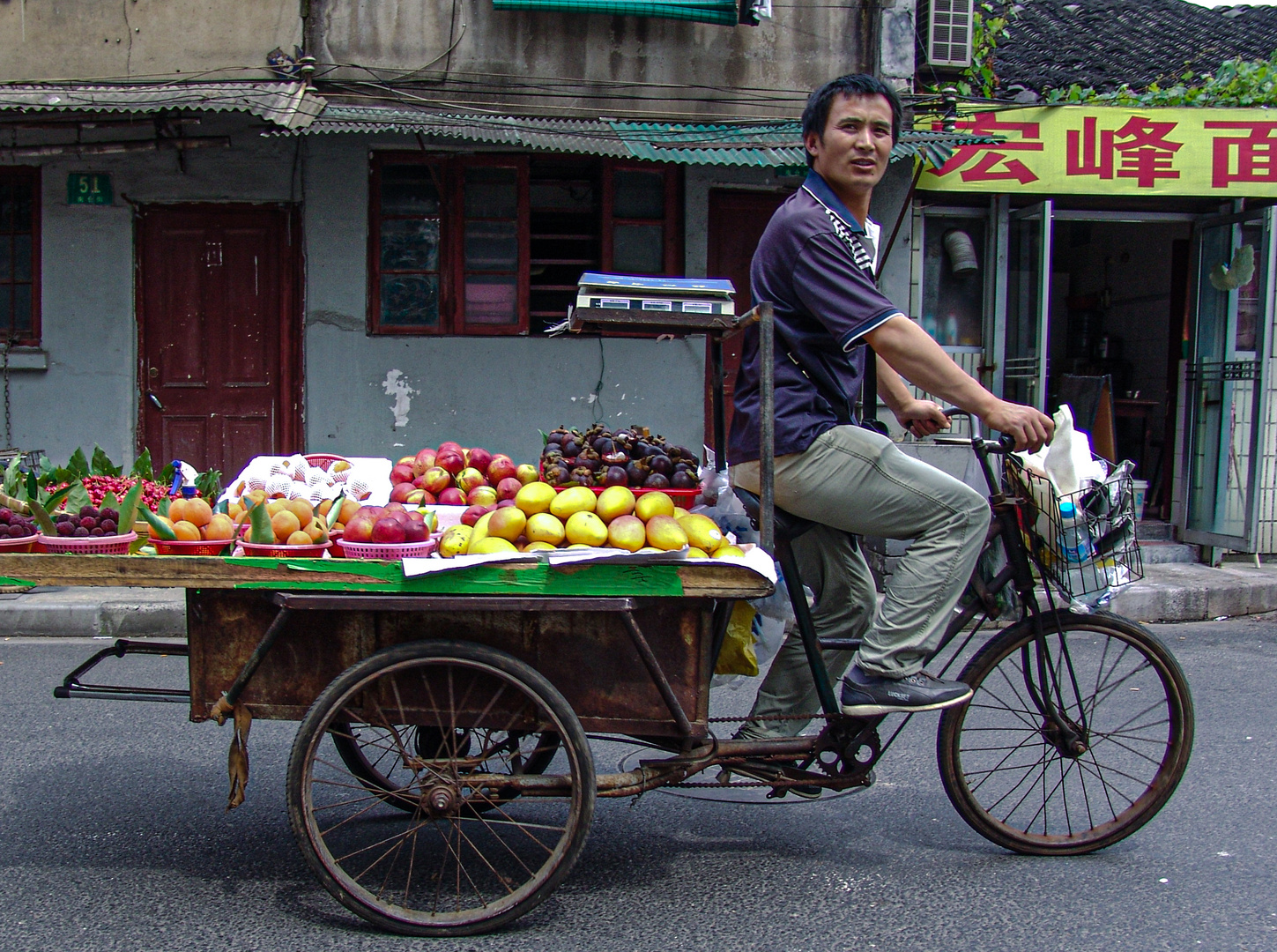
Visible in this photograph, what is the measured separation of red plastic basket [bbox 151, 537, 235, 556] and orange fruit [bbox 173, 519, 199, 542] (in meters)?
0.02

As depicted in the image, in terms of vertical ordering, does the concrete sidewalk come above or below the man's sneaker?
below

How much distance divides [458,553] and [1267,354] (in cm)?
783

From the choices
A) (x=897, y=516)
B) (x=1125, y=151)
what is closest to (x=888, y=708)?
(x=897, y=516)

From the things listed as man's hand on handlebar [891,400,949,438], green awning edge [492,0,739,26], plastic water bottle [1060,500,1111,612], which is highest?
green awning edge [492,0,739,26]

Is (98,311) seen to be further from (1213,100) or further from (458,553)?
(1213,100)

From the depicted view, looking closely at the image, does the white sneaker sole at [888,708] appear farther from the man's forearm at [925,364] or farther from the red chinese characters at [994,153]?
the red chinese characters at [994,153]

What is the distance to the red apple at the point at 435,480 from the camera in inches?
130

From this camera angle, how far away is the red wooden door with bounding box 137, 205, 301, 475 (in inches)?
332

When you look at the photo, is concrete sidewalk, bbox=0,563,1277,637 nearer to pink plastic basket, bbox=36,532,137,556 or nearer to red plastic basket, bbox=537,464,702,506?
pink plastic basket, bbox=36,532,137,556

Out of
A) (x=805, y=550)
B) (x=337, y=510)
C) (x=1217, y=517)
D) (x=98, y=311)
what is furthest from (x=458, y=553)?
(x=1217, y=517)

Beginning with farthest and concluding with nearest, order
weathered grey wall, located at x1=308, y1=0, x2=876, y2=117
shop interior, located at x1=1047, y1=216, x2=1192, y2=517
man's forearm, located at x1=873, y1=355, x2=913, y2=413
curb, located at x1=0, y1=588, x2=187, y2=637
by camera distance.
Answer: shop interior, located at x1=1047, y1=216, x2=1192, y2=517 < weathered grey wall, located at x1=308, y1=0, x2=876, y2=117 < curb, located at x1=0, y1=588, x2=187, y2=637 < man's forearm, located at x1=873, y1=355, x2=913, y2=413

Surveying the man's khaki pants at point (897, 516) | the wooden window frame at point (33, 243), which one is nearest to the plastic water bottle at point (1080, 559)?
the man's khaki pants at point (897, 516)

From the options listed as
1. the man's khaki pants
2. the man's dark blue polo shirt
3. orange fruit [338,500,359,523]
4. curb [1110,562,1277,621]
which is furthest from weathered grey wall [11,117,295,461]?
curb [1110,562,1277,621]

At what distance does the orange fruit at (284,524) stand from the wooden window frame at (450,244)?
5933mm
